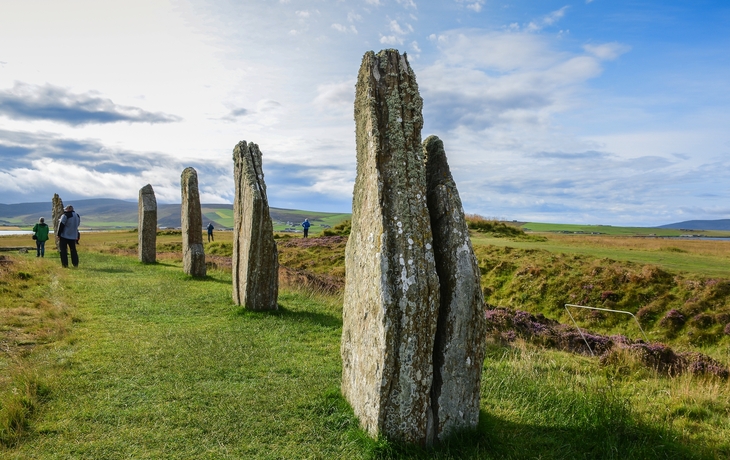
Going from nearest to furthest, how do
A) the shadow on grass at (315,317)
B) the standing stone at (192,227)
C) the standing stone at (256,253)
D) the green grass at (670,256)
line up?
the shadow on grass at (315,317), the standing stone at (256,253), the standing stone at (192,227), the green grass at (670,256)

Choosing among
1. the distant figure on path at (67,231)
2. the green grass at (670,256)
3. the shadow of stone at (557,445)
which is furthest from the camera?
the distant figure on path at (67,231)

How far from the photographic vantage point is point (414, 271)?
6.07 metres

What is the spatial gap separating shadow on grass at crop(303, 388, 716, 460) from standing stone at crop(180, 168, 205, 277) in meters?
14.9

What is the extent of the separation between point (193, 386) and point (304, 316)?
5.36 metres

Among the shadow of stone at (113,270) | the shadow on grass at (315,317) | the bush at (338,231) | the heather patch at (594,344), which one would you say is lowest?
the heather patch at (594,344)

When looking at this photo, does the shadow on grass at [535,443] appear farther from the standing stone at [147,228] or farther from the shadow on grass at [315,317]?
the standing stone at [147,228]

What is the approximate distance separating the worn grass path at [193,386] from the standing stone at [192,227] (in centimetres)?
573

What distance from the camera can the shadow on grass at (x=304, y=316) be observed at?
12648mm

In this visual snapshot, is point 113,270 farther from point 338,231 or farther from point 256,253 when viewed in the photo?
point 338,231

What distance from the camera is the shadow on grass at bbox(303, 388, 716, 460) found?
19.5ft

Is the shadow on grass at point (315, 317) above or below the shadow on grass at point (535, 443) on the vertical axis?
above

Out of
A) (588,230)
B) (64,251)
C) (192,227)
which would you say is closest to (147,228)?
(64,251)

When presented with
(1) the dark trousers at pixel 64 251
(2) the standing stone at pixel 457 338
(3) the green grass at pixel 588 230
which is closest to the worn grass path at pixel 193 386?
(2) the standing stone at pixel 457 338

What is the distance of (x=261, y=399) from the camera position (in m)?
7.59
